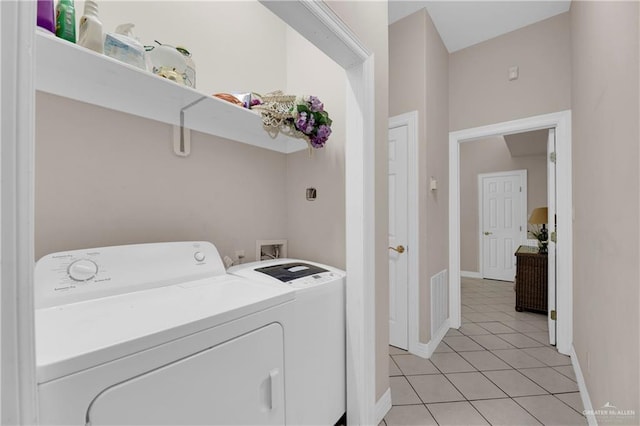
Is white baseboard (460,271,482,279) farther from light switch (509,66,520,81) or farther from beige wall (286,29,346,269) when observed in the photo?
Result: beige wall (286,29,346,269)

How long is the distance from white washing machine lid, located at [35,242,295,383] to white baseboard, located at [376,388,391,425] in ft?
3.35

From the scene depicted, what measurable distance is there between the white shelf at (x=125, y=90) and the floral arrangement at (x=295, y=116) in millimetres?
85

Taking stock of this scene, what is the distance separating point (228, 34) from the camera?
1.74 meters

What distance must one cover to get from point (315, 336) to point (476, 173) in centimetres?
546

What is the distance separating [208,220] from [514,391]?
224cm

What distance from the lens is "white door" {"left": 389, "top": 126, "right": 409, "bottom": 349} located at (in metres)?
2.51

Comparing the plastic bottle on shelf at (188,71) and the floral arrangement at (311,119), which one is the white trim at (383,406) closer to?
the floral arrangement at (311,119)

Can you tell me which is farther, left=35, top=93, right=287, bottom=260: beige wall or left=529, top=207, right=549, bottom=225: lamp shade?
left=529, top=207, right=549, bottom=225: lamp shade

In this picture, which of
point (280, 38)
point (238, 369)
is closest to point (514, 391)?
point (238, 369)

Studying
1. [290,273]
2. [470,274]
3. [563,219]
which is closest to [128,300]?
[290,273]

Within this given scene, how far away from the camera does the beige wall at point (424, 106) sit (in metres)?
2.43

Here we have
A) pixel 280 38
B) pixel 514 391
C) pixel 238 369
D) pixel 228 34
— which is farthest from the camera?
pixel 280 38

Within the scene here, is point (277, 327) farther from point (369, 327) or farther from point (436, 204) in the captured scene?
point (436, 204)

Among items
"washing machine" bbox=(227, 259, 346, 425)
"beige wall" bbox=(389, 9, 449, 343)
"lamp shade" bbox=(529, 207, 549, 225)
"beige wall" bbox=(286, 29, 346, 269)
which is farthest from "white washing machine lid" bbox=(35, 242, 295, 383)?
"lamp shade" bbox=(529, 207, 549, 225)
